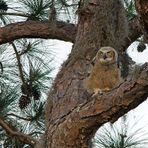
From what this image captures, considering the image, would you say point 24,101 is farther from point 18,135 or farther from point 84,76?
point 84,76

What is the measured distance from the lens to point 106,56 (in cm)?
248

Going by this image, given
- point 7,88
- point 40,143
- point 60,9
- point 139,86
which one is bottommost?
point 139,86

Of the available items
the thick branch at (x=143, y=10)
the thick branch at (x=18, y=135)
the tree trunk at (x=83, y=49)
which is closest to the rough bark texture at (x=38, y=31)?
the tree trunk at (x=83, y=49)

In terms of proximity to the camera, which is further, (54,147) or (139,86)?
(54,147)

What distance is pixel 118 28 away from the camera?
2.87 meters

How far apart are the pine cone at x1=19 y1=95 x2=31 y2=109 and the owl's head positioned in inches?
28.5

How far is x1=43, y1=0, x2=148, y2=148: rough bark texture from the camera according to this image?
1781 mm

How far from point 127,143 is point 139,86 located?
1062 millimetres

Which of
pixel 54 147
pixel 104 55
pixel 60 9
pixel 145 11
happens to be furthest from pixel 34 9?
pixel 145 11

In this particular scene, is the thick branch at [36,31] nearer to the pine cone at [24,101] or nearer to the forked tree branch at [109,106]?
the pine cone at [24,101]

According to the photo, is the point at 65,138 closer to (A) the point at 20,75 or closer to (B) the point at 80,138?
(B) the point at 80,138

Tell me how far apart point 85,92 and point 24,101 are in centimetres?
68

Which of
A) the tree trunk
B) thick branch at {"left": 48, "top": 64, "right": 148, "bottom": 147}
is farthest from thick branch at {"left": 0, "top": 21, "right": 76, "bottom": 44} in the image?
thick branch at {"left": 48, "top": 64, "right": 148, "bottom": 147}

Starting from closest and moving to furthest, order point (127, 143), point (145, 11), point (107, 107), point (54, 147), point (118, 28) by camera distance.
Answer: point (145, 11) < point (107, 107) < point (54, 147) < point (127, 143) < point (118, 28)
